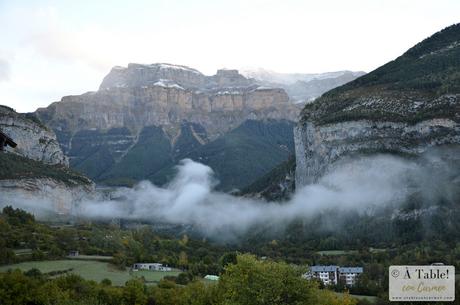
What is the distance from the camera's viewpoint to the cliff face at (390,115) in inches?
6152

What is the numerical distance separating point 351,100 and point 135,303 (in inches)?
4773

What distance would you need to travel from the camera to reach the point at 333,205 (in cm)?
15975

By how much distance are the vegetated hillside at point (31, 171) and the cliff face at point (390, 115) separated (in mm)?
65967

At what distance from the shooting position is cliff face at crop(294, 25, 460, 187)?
513 feet

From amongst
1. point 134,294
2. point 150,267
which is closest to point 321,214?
point 150,267

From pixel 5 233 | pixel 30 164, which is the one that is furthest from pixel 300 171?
pixel 5 233

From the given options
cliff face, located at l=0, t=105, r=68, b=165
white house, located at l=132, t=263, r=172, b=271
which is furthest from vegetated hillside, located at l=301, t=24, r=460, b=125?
cliff face, located at l=0, t=105, r=68, b=165

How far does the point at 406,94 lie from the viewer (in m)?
169

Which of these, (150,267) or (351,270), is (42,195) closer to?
(150,267)

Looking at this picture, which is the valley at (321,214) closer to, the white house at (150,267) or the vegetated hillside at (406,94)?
the vegetated hillside at (406,94)

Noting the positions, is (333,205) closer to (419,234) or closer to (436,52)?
(419,234)

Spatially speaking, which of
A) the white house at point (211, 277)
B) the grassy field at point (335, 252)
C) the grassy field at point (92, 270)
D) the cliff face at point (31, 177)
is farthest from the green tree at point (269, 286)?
the cliff face at point (31, 177)

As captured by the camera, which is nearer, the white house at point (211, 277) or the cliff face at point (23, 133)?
the white house at point (211, 277)

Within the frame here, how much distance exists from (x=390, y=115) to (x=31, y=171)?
91926 millimetres
